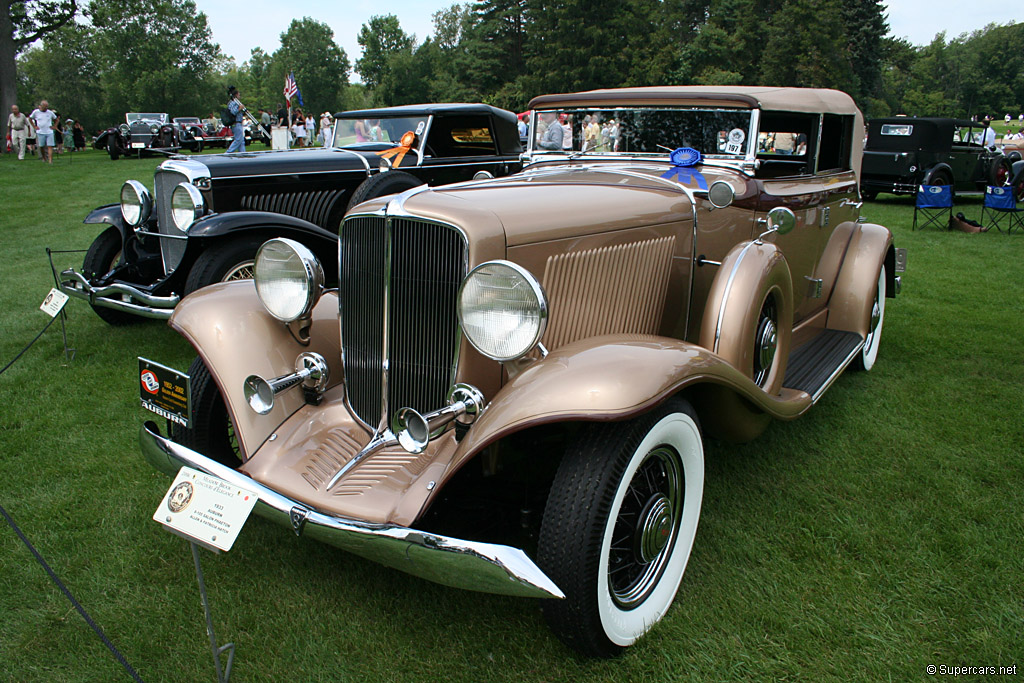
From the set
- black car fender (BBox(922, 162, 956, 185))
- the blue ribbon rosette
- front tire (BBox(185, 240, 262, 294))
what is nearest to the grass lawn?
front tire (BBox(185, 240, 262, 294))

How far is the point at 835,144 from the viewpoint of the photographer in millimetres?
4340

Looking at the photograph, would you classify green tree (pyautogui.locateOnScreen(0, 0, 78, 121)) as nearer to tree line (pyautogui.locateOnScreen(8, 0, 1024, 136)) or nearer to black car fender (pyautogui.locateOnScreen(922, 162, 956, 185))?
tree line (pyautogui.locateOnScreen(8, 0, 1024, 136))

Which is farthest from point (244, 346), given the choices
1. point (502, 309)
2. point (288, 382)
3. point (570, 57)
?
point (570, 57)

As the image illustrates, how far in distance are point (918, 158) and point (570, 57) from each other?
32.0 meters

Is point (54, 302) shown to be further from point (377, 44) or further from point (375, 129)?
point (377, 44)

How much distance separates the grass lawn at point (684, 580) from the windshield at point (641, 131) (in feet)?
5.25

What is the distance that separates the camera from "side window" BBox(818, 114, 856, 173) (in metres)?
4.17

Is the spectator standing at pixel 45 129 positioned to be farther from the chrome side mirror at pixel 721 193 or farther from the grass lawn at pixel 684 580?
the chrome side mirror at pixel 721 193

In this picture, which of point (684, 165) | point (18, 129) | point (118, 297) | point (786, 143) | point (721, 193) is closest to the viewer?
point (721, 193)

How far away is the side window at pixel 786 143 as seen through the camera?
12.8 ft

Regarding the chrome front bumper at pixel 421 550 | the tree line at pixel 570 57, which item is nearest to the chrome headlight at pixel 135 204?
the chrome front bumper at pixel 421 550

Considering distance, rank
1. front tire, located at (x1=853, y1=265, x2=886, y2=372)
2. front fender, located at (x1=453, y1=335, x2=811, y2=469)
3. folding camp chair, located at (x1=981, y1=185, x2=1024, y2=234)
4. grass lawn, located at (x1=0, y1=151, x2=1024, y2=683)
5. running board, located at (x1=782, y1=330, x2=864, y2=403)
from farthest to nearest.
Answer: folding camp chair, located at (x1=981, y1=185, x2=1024, y2=234) < front tire, located at (x1=853, y1=265, x2=886, y2=372) < running board, located at (x1=782, y1=330, x2=864, y2=403) < grass lawn, located at (x1=0, y1=151, x2=1024, y2=683) < front fender, located at (x1=453, y1=335, x2=811, y2=469)

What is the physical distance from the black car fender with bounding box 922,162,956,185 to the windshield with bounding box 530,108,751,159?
1139cm

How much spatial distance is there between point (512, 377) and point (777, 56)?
1698 inches
